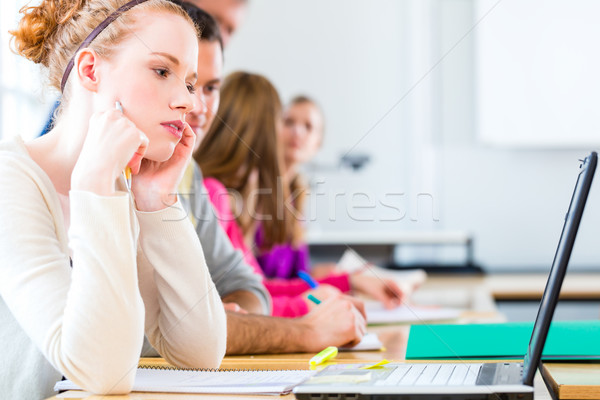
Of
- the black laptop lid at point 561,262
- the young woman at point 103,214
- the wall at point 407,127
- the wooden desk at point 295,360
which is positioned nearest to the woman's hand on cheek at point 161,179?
the young woman at point 103,214

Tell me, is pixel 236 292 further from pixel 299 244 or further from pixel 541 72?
pixel 541 72

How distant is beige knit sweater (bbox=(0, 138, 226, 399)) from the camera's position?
2.58 feet

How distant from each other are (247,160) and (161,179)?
3.77ft

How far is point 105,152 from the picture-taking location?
32.2 inches

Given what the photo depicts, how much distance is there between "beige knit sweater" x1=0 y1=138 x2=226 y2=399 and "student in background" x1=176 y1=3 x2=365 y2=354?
339 mm

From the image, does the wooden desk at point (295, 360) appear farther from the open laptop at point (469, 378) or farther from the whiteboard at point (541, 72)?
the whiteboard at point (541, 72)

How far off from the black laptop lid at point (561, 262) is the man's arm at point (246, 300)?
0.75 m

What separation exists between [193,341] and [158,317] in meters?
0.07

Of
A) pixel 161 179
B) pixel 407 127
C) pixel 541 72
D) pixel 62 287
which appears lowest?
pixel 62 287

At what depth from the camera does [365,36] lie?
4039 mm

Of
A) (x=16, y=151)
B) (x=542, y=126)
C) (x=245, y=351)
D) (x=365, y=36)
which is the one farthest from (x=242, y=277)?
(x=365, y=36)

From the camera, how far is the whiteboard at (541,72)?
351 cm

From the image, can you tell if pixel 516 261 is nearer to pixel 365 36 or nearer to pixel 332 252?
pixel 332 252

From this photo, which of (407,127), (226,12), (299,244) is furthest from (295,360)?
(407,127)
